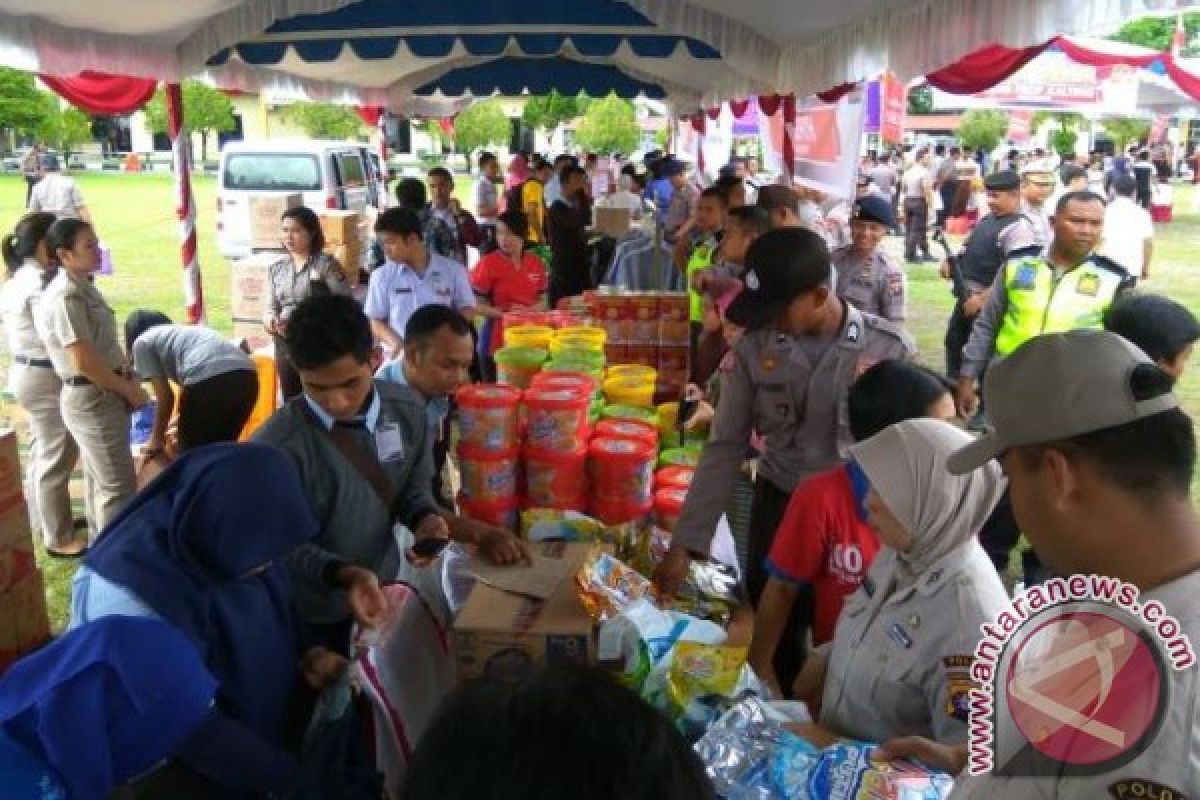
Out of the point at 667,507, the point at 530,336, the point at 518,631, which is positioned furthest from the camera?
the point at 530,336

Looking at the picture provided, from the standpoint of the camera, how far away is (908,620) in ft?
5.15

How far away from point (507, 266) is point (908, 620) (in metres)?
4.74

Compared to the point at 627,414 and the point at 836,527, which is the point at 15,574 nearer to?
the point at 627,414

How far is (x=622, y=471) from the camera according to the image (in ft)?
9.34

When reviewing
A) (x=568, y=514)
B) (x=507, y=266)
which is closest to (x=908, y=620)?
(x=568, y=514)

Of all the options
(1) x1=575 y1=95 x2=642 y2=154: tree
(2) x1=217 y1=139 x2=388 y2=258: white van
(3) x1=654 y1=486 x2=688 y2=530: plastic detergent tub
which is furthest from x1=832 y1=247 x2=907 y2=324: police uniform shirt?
(1) x1=575 y1=95 x2=642 y2=154: tree

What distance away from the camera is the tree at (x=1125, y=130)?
3500 centimetres

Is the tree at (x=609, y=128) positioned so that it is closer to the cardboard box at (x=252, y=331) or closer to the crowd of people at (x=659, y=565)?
the cardboard box at (x=252, y=331)

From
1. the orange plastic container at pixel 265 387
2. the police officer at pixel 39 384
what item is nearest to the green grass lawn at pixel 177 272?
the police officer at pixel 39 384

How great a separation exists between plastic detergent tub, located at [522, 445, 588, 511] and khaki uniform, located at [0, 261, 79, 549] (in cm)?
267

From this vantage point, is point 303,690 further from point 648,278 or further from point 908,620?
point 648,278

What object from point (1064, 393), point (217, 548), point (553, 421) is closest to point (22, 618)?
point (553, 421)

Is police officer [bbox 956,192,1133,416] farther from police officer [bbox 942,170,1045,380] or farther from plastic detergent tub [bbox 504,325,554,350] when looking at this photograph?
police officer [bbox 942,170,1045,380]

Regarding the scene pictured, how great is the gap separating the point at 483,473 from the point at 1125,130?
129 feet
